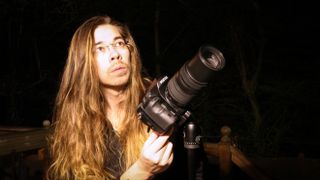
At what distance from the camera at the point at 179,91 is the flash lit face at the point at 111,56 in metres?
0.23

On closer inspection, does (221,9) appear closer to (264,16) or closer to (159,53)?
(264,16)

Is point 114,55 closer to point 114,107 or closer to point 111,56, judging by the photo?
point 111,56

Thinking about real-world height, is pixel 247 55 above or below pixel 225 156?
above

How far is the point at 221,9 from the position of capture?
4.83 metres

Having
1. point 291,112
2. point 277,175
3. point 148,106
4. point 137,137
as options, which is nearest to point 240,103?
point 291,112

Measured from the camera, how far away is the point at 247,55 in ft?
16.9

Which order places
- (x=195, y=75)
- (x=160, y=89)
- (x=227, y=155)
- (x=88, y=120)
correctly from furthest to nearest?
(x=227, y=155), (x=88, y=120), (x=160, y=89), (x=195, y=75)

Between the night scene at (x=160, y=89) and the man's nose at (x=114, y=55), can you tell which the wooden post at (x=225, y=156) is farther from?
the man's nose at (x=114, y=55)

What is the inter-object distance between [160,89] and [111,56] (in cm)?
31

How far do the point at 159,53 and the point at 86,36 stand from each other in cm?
409

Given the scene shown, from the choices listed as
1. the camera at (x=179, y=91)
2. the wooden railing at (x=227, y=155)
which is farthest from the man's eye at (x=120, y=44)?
the wooden railing at (x=227, y=155)

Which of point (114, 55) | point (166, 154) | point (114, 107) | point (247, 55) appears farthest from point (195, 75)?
point (247, 55)

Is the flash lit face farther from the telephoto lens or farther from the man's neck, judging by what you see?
the telephoto lens

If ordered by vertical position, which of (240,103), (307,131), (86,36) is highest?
(86,36)
